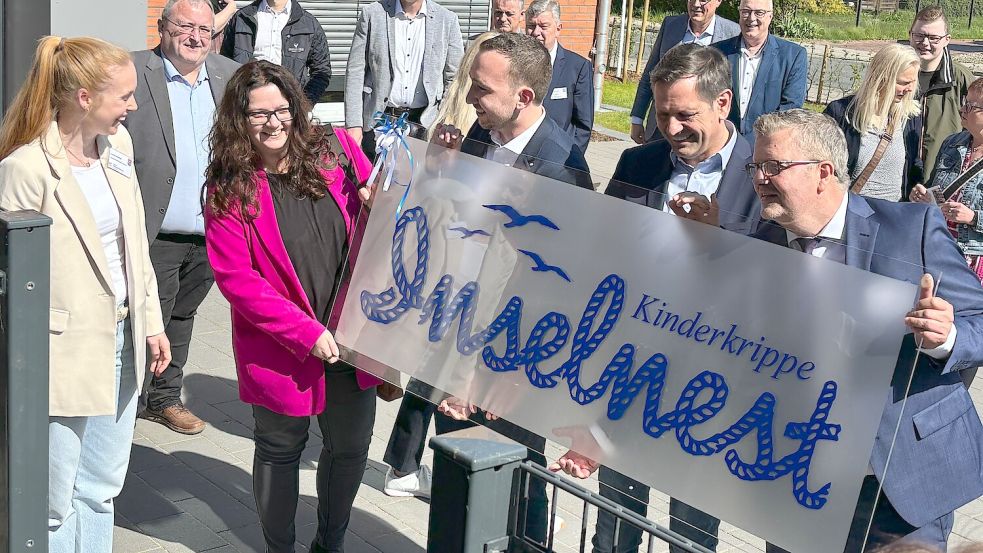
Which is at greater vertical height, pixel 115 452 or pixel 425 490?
pixel 115 452

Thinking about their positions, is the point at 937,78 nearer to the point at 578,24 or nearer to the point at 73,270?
the point at 73,270

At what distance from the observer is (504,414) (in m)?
2.99

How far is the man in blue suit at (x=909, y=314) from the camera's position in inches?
91.5

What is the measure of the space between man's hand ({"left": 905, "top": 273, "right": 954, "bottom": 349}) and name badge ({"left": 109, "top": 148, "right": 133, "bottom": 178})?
2486 mm

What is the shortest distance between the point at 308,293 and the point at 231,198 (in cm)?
40

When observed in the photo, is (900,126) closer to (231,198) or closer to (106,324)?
(231,198)

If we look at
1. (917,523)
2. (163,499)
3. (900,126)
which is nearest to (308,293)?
(163,499)

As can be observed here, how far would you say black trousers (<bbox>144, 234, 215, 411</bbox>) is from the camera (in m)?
5.05

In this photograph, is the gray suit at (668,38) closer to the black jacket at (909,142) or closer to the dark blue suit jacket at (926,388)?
the black jacket at (909,142)

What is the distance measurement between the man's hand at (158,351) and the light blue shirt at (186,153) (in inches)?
42.0

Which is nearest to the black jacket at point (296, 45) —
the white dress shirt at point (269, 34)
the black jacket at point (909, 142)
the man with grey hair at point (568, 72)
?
the white dress shirt at point (269, 34)

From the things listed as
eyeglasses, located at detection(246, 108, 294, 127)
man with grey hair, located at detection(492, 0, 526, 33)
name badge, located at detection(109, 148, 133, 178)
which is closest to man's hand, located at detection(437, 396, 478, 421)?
eyeglasses, located at detection(246, 108, 294, 127)

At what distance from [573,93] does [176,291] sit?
2.47 metres

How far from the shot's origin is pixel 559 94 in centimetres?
615
